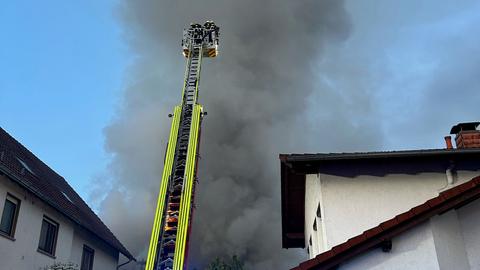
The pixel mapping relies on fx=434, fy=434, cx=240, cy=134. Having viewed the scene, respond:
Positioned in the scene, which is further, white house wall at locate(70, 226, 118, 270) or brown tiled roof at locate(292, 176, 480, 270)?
white house wall at locate(70, 226, 118, 270)

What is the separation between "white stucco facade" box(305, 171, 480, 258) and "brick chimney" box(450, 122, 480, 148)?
1566 mm

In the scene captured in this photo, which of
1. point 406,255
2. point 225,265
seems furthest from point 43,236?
point 225,265

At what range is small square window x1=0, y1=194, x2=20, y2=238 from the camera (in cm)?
1286

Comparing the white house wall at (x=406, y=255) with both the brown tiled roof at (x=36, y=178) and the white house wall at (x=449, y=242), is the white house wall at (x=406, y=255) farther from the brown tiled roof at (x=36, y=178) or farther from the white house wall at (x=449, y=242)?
the brown tiled roof at (x=36, y=178)

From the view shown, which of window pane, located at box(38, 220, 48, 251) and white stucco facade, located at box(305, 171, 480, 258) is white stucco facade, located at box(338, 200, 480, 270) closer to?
white stucco facade, located at box(305, 171, 480, 258)

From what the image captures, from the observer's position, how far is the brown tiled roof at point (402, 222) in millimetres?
6039

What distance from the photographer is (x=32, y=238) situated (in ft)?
47.2

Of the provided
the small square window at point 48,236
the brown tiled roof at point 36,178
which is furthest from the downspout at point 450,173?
the small square window at point 48,236

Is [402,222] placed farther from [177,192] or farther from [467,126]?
[177,192]

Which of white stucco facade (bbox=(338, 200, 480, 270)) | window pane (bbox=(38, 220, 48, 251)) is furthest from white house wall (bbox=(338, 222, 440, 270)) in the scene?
window pane (bbox=(38, 220, 48, 251))

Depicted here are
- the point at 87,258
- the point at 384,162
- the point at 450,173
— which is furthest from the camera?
the point at 87,258

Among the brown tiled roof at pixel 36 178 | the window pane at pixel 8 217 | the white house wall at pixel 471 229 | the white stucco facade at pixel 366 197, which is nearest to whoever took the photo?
the white house wall at pixel 471 229

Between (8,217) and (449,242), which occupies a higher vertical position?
(8,217)

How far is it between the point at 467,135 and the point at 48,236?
14.0 meters
